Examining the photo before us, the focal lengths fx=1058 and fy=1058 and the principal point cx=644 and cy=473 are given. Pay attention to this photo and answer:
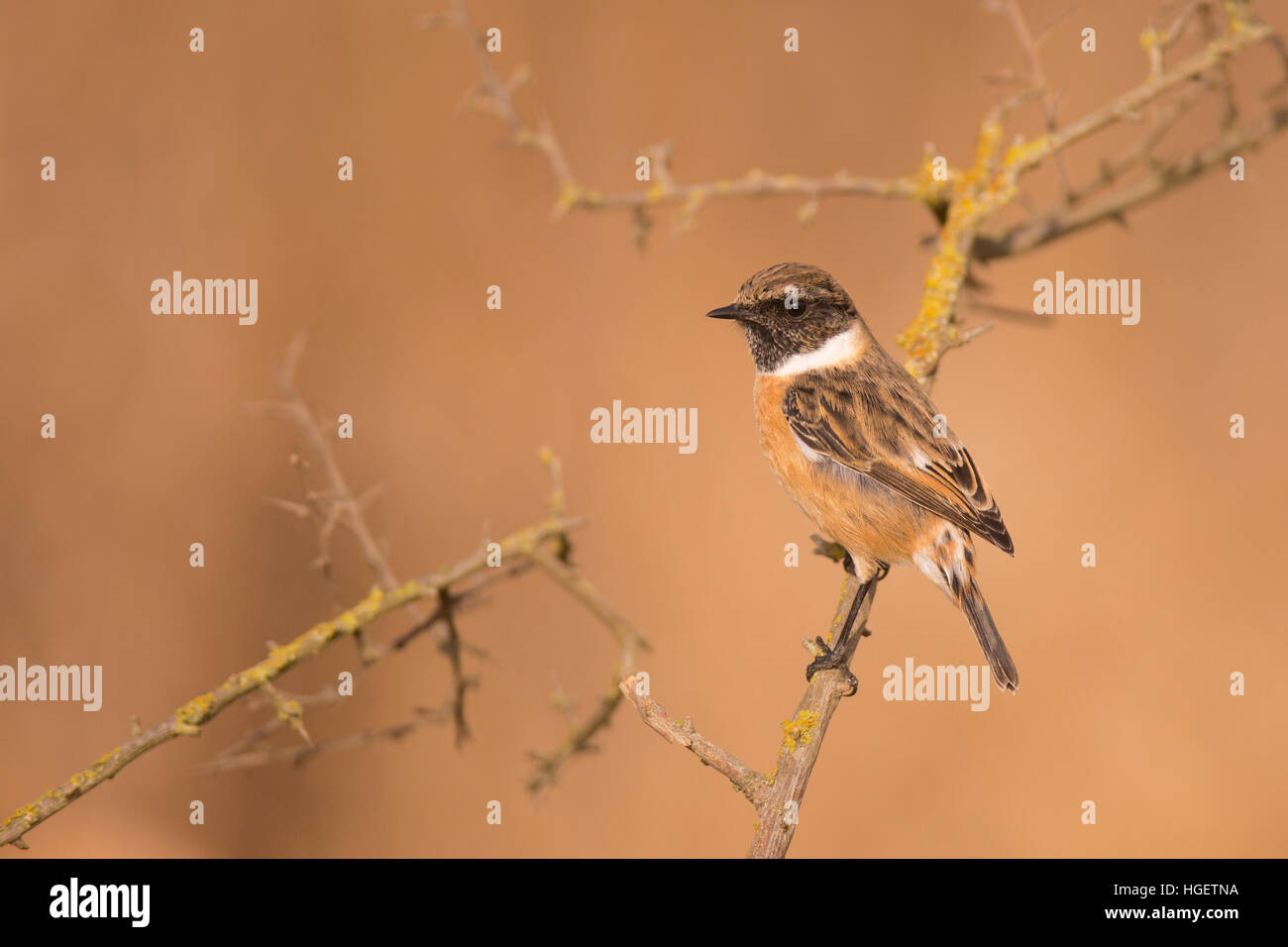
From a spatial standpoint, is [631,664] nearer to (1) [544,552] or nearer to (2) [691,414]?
(1) [544,552]

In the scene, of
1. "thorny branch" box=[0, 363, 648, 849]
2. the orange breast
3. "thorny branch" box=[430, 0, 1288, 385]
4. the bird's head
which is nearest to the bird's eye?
the bird's head

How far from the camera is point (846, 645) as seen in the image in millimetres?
4441

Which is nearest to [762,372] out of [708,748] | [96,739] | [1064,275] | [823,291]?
[823,291]

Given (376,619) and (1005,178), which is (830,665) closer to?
(376,619)

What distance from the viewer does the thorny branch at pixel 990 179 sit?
4285mm

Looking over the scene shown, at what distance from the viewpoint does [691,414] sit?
7363 mm

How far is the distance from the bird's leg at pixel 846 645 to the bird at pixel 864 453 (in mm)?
18

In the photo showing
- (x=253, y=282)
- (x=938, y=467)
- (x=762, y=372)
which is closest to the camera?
(x=938, y=467)

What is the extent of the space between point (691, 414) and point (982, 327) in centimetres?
305

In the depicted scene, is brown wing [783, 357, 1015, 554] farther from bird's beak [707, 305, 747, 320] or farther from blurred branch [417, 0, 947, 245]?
blurred branch [417, 0, 947, 245]

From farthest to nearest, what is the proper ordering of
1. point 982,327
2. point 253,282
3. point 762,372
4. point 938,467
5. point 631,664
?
point 253,282
point 762,372
point 938,467
point 982,327
point 631,664

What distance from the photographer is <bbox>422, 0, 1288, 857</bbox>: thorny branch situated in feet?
14.1

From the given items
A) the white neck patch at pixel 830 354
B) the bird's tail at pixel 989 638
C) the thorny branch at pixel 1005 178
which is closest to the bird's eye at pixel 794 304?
the white neck patch at pixel 830 354

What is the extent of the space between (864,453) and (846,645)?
99cm
